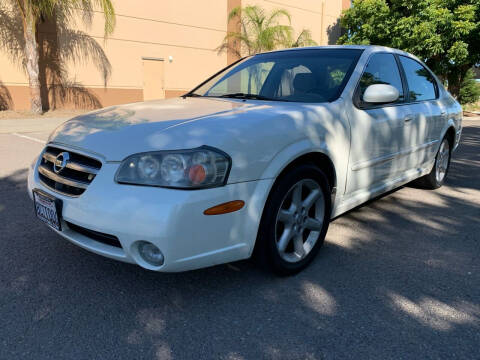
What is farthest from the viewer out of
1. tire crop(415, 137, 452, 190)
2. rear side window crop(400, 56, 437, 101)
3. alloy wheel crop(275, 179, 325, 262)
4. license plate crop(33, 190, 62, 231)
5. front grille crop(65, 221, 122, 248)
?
tire crop(415, 137, 452, 190)

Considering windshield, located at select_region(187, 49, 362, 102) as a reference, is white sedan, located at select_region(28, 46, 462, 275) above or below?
below

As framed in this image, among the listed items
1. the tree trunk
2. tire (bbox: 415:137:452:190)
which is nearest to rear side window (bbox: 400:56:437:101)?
tire (bbox: 415:137:452:190)

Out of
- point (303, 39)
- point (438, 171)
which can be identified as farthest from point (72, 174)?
point (303, 39)

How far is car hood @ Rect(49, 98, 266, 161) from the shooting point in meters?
2.22

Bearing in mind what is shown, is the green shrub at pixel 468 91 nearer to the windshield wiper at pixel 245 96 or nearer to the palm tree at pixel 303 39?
the palm tree at pixel 303 39

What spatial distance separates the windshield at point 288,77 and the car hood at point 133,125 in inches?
16.0

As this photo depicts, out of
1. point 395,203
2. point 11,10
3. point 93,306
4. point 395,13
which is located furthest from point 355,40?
point 93,306

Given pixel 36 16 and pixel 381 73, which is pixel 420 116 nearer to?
pixel 381 73

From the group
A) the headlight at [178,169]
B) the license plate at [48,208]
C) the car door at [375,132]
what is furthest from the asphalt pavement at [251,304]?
the headlight at [178,169]

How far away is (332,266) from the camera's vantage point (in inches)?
113

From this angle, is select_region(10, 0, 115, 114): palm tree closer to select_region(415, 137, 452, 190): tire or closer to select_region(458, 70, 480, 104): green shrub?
select_region(415, 137, 452, 190): tire

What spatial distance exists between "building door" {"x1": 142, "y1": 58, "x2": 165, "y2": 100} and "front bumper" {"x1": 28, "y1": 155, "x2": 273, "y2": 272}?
15365mm

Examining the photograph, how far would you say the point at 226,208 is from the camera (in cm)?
214

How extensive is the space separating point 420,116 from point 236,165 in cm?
253
